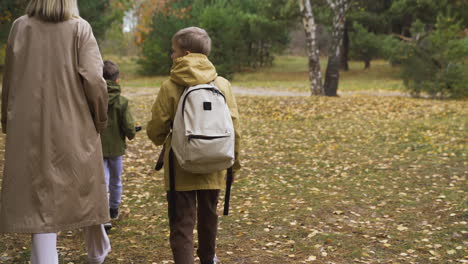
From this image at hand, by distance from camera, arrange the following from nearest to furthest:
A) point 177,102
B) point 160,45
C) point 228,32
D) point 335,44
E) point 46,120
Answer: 1. point 46,120
2. point 177,102
3. point 335,44
4. point 228,32
5. point 160,45

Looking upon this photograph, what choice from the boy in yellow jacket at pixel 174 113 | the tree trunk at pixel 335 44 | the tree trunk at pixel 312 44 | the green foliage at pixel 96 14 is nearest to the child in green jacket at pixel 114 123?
the boy in yellow jacket at pixel 174 113

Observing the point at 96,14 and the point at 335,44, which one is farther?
the point at 96,14

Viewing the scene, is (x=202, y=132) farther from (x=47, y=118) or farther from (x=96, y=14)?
(x=96, y=14)

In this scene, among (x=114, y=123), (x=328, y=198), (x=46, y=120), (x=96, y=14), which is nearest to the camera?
(x=46, y=120)

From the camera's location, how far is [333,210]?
19.8 feet

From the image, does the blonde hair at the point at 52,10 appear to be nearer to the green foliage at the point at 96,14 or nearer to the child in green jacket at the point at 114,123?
the child in green jacket at the point at 114,123

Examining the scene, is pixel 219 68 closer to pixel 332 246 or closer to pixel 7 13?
pixel 7 13

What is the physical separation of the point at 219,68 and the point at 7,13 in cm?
1614

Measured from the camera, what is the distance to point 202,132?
3.19m

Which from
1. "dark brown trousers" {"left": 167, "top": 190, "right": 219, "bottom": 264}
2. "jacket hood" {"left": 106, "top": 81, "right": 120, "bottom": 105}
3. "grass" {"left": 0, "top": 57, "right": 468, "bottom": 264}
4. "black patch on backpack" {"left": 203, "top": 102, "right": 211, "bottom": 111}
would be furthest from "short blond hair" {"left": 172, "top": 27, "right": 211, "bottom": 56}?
"grass" {"left": 0, "top": 57, "right": 468, "bottom": 264}

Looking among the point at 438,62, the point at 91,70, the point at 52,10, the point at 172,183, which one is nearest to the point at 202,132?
the point at 172,183

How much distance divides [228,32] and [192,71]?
95.2 ft

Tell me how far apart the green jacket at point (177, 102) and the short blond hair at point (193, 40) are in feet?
0.14

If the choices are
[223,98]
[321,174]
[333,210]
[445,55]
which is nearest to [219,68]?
[445,55]
